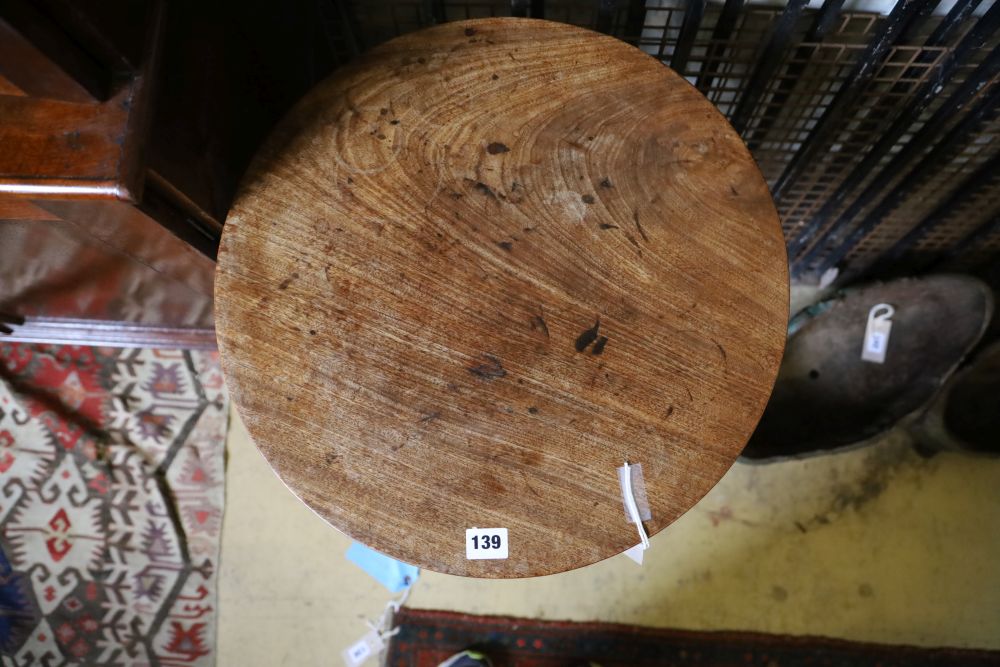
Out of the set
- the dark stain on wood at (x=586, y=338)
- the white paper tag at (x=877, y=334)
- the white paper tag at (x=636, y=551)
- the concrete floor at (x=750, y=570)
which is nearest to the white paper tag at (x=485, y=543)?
the white paper tag at (x=636, y=551)

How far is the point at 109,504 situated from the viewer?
5.74ft

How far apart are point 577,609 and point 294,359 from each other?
122 centimetres

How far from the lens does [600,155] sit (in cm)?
95

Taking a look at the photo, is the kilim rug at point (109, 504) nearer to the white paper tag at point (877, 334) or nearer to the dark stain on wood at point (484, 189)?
the dark stain on wood at point (484, 189)

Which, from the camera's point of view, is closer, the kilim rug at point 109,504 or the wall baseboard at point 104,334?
the wall baseboard at point 104,334

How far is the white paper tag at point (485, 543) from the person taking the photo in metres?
0.85

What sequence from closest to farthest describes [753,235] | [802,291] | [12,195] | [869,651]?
1. [12,195]
2. [753,235]
3. [869,651]
4. [802,291]

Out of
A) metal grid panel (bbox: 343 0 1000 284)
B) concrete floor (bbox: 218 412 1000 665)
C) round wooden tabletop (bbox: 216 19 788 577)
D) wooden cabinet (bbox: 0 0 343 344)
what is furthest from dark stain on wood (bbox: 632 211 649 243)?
concrete floor (bbox: 218 412 1000 665)

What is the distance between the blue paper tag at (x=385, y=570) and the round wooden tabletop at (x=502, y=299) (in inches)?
37.3

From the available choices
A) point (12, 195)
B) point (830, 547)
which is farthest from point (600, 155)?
point (830, 547)

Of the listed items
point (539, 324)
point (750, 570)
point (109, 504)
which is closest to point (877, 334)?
point (750, 570)

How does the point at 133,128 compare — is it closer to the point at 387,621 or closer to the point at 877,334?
the point at 387,621

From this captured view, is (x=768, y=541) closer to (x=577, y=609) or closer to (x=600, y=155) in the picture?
(x=577, y=609)

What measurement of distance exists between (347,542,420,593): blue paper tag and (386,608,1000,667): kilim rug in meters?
0.09
